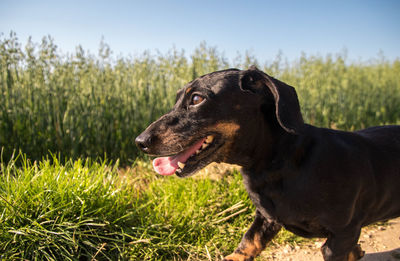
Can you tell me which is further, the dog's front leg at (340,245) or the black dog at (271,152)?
the dog's front leg at (340,245)

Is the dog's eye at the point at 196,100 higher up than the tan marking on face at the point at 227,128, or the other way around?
the dog's eye at the point at 196,100

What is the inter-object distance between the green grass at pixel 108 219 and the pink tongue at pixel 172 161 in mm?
872

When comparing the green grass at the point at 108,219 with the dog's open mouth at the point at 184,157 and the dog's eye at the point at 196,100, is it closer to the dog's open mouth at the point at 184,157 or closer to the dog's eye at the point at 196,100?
the dog's open mouth at the point at 184,157

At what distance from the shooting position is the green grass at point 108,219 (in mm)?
2625

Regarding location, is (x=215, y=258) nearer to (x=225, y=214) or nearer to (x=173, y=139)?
(x=225, y=214)

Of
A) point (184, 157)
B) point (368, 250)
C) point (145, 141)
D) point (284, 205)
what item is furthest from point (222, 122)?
point (368, 250)

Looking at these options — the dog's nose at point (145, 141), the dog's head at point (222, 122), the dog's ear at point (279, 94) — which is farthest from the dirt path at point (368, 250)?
the dog's nose at point (145, 141)

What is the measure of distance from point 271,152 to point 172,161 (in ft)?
2.17

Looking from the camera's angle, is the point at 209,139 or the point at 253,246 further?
the point at 253,246

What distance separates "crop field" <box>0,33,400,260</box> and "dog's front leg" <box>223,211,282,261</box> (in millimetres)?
482

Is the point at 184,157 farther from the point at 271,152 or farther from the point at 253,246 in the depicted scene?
the point at 253,246

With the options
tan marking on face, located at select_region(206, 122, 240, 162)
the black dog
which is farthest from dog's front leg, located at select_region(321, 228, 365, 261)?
tan marking on face, located at select_region(206, 122, 240, 162)

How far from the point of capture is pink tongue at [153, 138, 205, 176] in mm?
2188

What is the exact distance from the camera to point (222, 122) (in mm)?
2102
